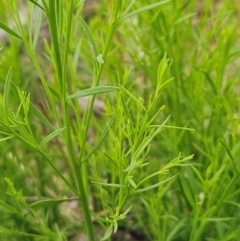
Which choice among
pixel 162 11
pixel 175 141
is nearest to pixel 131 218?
pixel 175 141

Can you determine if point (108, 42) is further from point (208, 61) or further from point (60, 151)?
point (60, 151)

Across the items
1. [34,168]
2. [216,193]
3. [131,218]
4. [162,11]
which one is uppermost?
[162,11]

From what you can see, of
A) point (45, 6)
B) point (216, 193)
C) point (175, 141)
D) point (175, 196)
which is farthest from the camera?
point (175, 196)

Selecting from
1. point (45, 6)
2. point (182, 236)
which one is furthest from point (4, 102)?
point (182, 236)

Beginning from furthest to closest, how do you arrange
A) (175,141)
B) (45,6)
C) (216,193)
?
(175,141) < (216,193) < (45,6)

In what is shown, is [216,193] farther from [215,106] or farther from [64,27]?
[64,27]

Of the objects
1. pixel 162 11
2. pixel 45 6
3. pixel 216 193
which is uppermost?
pixel 45 6

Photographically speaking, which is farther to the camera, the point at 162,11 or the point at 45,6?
the point at 162,11

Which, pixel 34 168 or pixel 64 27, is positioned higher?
pixel 64 27

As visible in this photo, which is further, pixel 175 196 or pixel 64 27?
pixel 175 196
